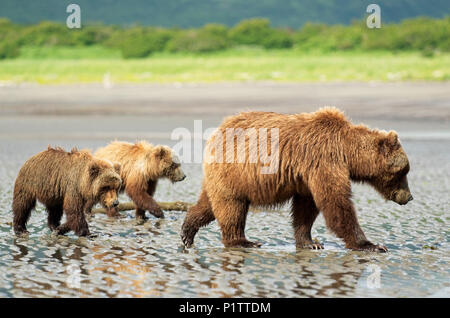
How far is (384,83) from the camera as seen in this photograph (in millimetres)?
26844

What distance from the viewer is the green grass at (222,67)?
29953mm

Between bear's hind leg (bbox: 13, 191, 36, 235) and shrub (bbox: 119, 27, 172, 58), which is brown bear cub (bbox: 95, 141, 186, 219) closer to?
bear's hind leg (bbox: 13, 191, 36, 235)

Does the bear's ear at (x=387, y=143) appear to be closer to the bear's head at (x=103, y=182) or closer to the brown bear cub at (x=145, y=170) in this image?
the bear's head at (x=103, y=182)

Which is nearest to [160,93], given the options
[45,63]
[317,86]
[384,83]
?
[317,86]

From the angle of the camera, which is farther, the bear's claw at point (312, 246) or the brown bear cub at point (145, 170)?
the brown bear cub at point (145, 170)

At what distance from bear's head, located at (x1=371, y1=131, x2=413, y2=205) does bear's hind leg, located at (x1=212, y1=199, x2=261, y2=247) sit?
113 centimetres

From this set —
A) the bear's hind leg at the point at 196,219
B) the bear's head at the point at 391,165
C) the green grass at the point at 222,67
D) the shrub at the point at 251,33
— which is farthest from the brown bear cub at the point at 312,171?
the shrub at the point at 251,33

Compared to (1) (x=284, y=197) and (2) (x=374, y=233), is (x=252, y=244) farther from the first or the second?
(2) (x=374, y=233)

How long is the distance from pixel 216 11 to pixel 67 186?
51.6 metres

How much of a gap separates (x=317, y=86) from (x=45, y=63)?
13996 millimetres

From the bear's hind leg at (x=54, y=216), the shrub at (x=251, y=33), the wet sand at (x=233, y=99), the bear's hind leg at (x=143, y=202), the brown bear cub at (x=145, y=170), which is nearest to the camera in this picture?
the bear's hind leg at (x=54, y=216)

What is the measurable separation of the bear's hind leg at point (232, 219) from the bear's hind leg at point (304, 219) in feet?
1.48

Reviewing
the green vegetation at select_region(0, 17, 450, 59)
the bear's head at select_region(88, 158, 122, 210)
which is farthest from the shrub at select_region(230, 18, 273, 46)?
the bear's head at select_region(88, 158, 122, 210)

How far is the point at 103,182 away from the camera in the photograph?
26.6ft
